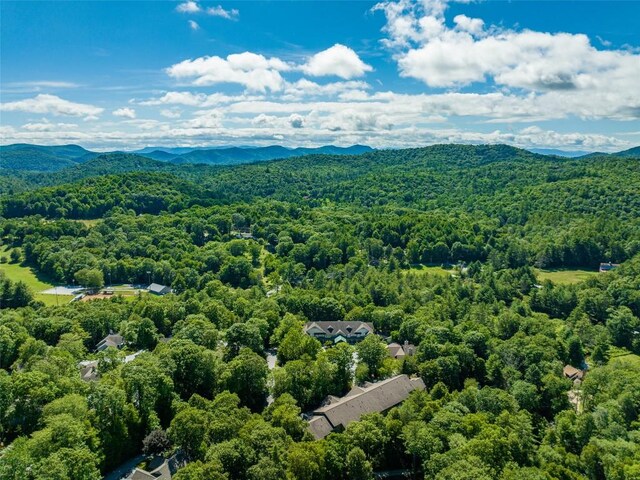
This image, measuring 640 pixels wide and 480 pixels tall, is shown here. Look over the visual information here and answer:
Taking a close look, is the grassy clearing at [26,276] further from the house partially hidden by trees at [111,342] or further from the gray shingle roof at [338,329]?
the gray shingle roof at [338,329]

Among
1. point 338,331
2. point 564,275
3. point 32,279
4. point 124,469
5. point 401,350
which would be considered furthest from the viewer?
point 564,275

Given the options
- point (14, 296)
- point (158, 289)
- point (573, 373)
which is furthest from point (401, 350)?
point (14, 296)

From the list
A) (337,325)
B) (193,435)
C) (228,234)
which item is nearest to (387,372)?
(337,325)

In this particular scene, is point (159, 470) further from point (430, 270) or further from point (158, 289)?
point (430, 270)

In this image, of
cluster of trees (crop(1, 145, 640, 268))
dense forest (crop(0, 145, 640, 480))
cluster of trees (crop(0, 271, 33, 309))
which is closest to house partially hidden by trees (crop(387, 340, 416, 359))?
dense forest (crop(0, 145, 640, 480))

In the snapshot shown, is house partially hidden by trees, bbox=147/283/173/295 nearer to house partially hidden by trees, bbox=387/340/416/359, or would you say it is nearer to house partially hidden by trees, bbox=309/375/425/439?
house partially hidden by trees, bbox=387/340/416/359

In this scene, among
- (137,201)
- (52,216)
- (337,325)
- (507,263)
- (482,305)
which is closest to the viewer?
(337,325)

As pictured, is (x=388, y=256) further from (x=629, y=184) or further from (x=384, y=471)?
(x=629, y=184)
